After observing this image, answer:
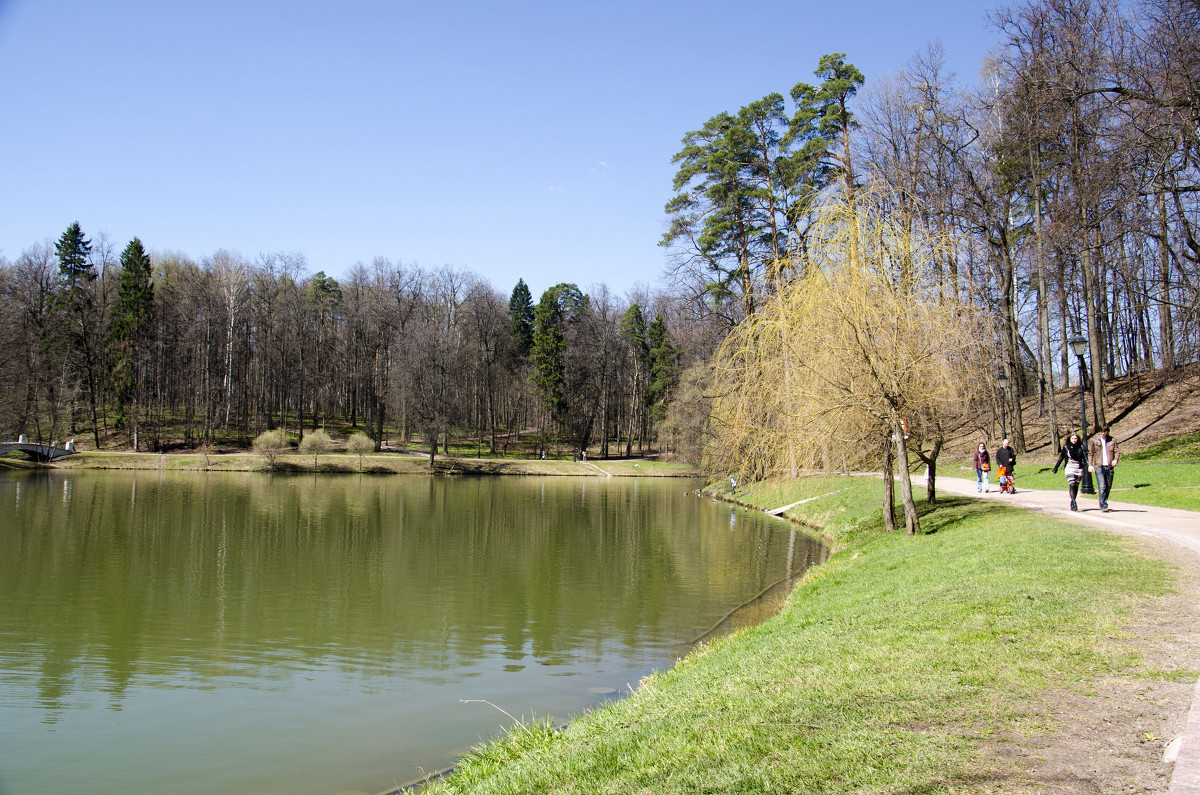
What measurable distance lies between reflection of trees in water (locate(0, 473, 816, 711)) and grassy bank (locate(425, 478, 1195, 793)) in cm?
370

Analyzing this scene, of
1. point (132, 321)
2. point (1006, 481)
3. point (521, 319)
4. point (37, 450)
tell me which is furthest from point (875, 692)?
point (521, 319)

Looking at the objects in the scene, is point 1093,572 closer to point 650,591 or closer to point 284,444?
point 650,591

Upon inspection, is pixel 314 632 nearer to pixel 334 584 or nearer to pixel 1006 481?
pixel 334 584

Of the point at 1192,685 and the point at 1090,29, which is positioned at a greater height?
the point at 1090,29

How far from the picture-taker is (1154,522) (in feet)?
44.6

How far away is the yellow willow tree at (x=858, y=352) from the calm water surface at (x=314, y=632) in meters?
3.78

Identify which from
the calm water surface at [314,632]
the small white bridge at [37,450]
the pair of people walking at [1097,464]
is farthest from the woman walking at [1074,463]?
the small white bridge at [37,450]

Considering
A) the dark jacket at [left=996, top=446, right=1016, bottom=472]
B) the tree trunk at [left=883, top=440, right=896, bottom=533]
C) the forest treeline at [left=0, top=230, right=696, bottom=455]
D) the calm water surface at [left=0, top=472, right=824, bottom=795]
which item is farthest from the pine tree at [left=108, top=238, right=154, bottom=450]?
the dark jacket at [left=996, top=446, right=1016, bottom=472]

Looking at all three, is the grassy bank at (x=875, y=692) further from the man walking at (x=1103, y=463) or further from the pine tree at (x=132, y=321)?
the pine tree at (x=132, y=321)

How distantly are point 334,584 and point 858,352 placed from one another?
12705 mm

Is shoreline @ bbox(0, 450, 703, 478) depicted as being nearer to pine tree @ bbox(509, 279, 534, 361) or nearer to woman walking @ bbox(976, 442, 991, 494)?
pine tree @ bbox(509, 279, 534, 361)

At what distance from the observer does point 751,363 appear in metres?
17.6

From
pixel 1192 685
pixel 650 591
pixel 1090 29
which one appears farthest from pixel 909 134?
pixel 1192 685

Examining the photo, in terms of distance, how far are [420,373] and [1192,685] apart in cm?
5603
